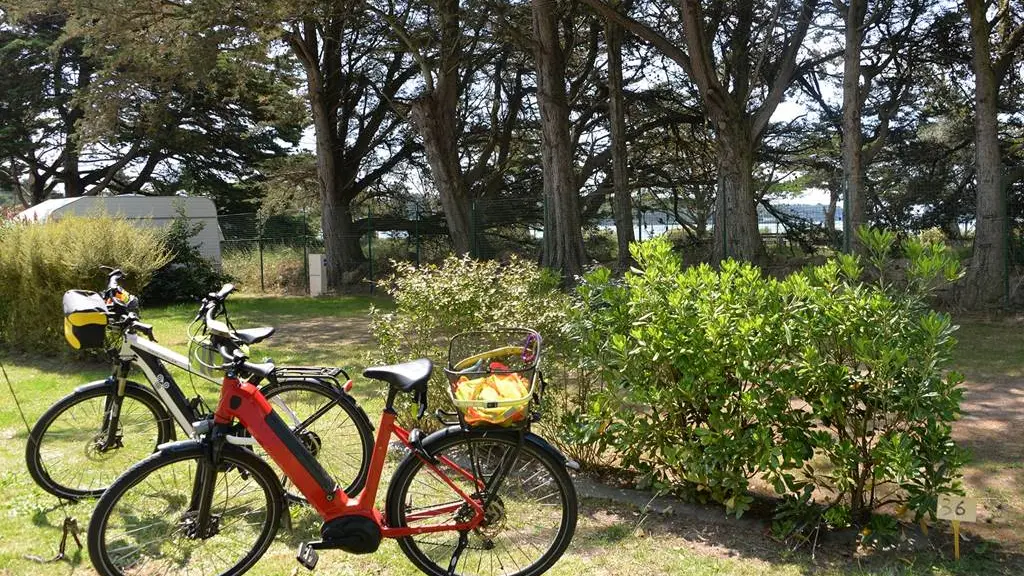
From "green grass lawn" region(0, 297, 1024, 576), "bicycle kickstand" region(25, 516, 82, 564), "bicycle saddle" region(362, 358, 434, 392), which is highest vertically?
"bicycle saddle" region(362, 358, 434, 392)

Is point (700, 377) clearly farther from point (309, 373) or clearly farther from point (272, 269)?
point (272, 269)

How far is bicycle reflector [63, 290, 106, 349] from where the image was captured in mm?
3748

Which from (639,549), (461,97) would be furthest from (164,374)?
(461,97)

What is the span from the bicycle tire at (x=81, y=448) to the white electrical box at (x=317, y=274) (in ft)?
53.3

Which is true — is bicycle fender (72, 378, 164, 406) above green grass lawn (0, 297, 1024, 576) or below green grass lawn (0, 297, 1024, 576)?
above

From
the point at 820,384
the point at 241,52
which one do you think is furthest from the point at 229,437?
the point at 241,52

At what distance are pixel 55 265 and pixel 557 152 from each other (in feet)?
28.8

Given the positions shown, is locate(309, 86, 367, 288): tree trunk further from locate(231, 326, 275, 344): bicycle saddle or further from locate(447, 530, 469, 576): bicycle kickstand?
locate(447, 530, 469, 576): bicycle kickstand

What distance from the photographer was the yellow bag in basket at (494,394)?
10.4 ft

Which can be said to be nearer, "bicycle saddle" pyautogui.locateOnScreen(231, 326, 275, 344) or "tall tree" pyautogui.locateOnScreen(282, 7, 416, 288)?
"bicycle saddle" pyautogui.locateOnScreen(231, 326, 275, 344)

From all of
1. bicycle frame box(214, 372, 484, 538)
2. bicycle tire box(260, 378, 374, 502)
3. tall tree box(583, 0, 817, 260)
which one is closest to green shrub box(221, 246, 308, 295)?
tall tree box(583, 0, 817, 260)

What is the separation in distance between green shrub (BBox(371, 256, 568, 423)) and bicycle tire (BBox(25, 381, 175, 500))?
61.2 inches

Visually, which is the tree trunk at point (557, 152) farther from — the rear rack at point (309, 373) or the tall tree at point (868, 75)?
the rear rack at point (309, 373)

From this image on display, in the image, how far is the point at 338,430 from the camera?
4270mm
